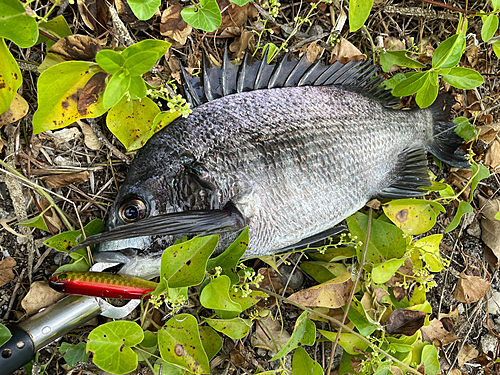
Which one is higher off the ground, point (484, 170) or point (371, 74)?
point (371, 74)

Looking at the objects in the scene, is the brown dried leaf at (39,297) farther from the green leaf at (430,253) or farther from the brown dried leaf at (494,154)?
the brown dried leaf at (494,154)

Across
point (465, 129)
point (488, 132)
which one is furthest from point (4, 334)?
point (488, 132)

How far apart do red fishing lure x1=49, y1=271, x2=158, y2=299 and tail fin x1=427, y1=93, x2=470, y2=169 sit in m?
1.62

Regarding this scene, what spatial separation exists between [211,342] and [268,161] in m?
0.82

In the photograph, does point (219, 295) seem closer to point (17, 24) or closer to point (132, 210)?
point (132, 210)

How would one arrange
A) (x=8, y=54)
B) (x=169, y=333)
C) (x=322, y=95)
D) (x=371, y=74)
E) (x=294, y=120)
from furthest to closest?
(x=371, y=74)
(x=322, y=95)
(x=294, y=120)
(x=169, y=333)
(x=8, y=54)

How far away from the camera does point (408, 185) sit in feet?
6.17

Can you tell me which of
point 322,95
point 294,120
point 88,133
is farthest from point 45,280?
point 322,95

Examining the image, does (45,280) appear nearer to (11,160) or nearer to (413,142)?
(11,160)

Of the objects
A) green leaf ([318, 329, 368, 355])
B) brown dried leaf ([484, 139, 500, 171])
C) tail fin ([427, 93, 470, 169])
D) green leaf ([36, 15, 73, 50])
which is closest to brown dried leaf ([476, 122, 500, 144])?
brown dried leaf ([484, 139, 500, 171])

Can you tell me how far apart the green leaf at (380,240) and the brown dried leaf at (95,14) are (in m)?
1.44

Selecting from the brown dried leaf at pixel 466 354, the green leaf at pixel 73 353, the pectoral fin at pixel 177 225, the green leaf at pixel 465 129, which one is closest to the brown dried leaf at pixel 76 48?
the pectoral fin at pixel 177 225

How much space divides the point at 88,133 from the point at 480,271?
223 centimetres

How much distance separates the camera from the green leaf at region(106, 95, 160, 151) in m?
1.52
